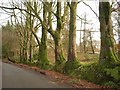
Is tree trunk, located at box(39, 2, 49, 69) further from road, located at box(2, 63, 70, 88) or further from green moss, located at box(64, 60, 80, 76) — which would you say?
road, located at box(2, 63, 70, 88)

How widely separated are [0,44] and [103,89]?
206ft

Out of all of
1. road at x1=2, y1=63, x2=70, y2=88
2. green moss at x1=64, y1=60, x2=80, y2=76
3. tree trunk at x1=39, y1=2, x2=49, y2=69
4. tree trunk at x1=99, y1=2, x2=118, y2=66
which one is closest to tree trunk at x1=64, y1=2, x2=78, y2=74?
green moss at x1=64, y1=60, x2=80, y2=76

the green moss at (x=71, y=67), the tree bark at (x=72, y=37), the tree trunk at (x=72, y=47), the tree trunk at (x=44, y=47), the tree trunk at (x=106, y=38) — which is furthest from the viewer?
the tree trunk at (x=44, y=47)

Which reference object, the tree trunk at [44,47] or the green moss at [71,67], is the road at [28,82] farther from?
the tree trunk at [44,47]

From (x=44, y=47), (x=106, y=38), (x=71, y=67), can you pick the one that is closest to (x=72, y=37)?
(x=71, y=67)

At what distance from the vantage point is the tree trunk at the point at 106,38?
16.9m

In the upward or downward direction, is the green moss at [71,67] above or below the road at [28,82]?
above

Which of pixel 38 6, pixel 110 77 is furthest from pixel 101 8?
pixel 38 6

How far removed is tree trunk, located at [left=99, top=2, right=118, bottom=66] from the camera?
16.9 meters

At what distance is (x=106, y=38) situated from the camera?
1736 centimetres

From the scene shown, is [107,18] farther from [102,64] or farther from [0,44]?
[0,44]

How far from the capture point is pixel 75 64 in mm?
22922

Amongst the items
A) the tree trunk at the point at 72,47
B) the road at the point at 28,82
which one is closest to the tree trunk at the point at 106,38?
the road at the point at 28,82

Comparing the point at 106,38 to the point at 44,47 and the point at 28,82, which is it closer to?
the point at 28,82
